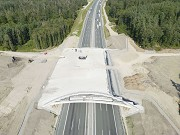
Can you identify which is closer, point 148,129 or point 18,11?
point 148,129

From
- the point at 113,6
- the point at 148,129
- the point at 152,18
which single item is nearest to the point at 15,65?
the point at 148,129

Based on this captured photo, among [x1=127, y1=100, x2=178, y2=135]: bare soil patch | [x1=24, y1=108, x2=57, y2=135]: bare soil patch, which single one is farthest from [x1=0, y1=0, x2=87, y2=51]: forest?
[x1=127, y1=100, x2=178, y2=135]: bare soil patch

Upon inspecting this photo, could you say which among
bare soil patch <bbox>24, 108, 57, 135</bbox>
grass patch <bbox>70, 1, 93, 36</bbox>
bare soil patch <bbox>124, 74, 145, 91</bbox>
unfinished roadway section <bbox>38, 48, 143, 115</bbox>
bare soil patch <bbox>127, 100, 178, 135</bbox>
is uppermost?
grass patch <bbox>70, 1, 93, 36</bbox>

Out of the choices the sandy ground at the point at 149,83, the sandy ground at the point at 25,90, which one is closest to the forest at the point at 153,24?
the sandy ground at the point at 149,83

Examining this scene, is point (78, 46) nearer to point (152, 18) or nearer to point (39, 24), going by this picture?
point (39, 24)

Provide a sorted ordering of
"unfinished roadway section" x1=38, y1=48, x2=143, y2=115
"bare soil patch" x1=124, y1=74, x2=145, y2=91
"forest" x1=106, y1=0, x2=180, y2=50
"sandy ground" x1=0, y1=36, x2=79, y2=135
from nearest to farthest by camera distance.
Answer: "sandy ground" x1=0, y1=36, x2=79, y2=135 < "unfinished roadway section" x1=38, y1=48, x2=143, y2=115 < "bare soil patch" x1=124, y1=74, x2=145, y2=91 < "forest" x1=106, y1=0, x2=180, y2=50

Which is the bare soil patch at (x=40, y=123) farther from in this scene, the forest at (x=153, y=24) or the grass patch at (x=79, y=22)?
the grass patch at (x=79, y=22)

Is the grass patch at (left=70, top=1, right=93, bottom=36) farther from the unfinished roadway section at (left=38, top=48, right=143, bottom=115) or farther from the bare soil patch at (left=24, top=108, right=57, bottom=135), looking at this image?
the bare soil patch at (left=24, top=108, right=57, bottom=135)
